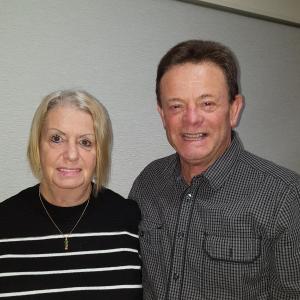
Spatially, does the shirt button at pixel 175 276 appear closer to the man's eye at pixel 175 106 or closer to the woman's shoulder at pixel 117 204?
the woman's shoulder at pixel 117 204

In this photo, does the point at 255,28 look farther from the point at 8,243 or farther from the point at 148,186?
the point at 8,243

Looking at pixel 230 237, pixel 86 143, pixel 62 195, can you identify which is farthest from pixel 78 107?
pixel 230 237

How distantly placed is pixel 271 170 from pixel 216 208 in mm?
222

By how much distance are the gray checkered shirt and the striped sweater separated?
0.10 m

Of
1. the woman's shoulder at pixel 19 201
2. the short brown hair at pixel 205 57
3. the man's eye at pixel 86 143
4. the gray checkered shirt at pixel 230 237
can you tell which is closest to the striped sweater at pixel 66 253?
the woman's shoulder at pixel 19 201

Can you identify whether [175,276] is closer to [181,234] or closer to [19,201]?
[181,234]

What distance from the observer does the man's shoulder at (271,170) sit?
110 centimetres

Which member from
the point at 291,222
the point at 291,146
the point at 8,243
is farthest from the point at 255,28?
the point at 8,243

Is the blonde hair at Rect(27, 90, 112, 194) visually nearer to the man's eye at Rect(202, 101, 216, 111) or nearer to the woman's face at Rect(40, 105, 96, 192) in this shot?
the woman's face at Rect(40, 105, 96, 192)

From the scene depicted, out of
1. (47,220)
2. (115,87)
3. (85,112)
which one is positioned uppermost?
(115,87)

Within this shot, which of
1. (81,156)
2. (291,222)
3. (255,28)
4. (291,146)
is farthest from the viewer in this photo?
(291,146)

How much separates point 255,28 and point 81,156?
1326 millimetres

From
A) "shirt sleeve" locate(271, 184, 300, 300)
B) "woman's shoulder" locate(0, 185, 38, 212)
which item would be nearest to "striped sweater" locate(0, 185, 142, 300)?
"woman's shoulder" locate(0, 185, 38, 212)

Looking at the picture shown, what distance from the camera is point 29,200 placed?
47.6 inches
